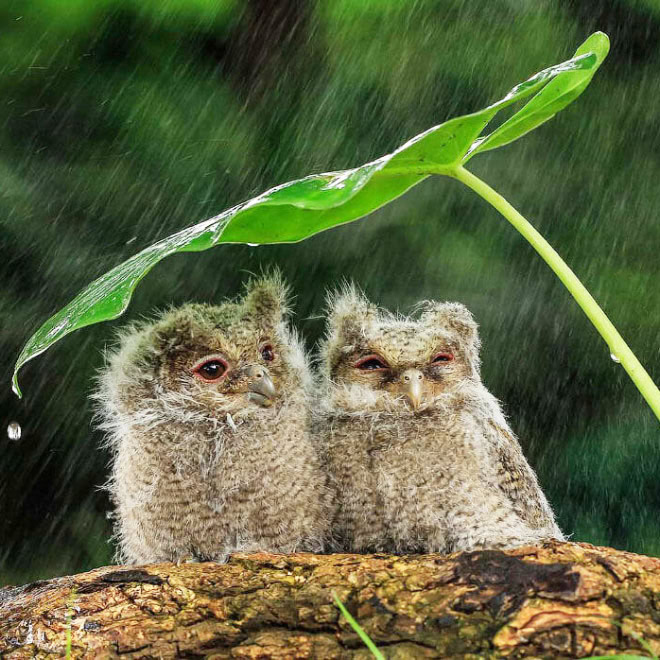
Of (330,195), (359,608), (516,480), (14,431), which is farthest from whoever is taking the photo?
(14,431)

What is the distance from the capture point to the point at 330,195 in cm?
165

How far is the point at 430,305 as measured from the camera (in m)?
2.95

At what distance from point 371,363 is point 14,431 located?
4.38ft

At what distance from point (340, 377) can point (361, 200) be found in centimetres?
79

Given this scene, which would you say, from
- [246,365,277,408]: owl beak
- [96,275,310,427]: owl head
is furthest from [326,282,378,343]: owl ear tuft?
[246,365,277,408]: owl beak

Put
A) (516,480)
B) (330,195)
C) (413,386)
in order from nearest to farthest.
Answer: (330,195) < (413,386) < (516,480)

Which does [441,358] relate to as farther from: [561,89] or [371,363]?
[561,89]

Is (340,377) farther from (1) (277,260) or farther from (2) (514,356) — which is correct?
(2) (514,356)

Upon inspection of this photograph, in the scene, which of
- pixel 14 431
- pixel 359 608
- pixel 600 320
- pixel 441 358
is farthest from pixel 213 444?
pixel 600 320

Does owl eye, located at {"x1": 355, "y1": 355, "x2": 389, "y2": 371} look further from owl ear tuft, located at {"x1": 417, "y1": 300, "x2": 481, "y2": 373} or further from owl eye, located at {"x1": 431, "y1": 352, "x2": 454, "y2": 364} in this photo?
owl ear tuft, located at {"x1": 417, "y1": 300, "x2": 481, "y2": 373}

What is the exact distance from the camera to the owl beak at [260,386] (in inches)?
96.9

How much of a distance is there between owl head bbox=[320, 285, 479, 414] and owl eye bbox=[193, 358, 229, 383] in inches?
12.5

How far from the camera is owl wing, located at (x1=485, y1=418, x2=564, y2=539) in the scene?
2.48 metres

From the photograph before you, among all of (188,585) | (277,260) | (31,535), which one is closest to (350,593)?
(188,585)
